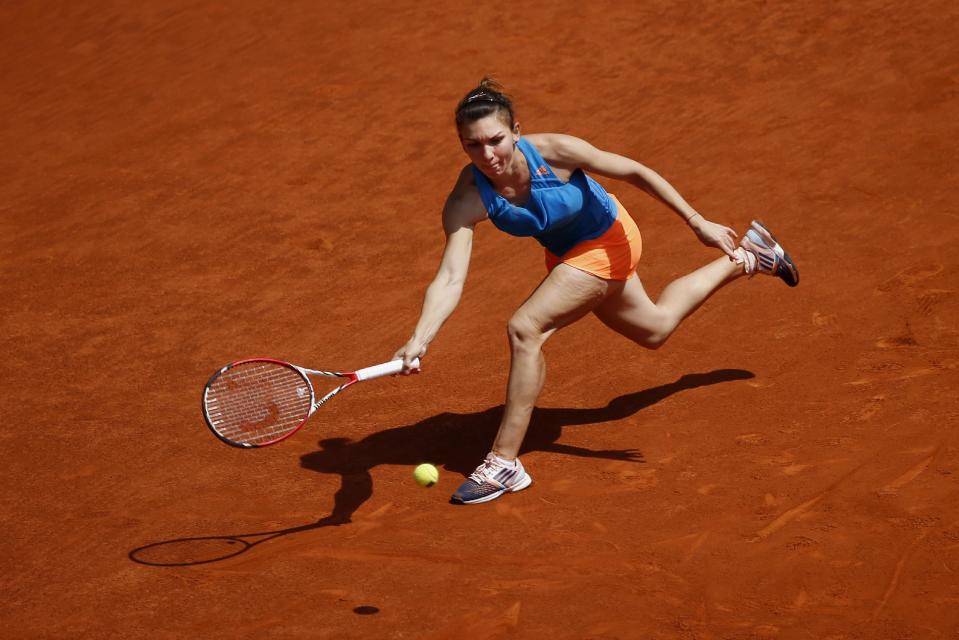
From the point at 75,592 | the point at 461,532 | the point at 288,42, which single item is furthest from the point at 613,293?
the point at 288,42

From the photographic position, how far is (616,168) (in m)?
4.99

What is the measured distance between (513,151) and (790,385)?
1.89 m

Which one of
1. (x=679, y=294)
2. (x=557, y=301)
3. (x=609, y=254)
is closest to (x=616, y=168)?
(x=609, y=254)

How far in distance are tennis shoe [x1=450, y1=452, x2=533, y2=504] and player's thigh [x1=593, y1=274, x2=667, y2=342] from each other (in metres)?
0.85

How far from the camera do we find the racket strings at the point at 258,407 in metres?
4.87

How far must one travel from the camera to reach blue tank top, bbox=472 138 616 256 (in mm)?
4898

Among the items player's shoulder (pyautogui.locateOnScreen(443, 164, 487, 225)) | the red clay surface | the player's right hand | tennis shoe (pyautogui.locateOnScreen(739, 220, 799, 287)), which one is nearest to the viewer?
the red clay surface

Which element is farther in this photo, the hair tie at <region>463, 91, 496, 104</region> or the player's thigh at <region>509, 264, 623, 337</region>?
the player's thigh at <region>509, 264, 623, 337</region>

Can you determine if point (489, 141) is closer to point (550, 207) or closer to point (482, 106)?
point (482, 106)

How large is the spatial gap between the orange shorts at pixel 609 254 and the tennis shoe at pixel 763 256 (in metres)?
0.89

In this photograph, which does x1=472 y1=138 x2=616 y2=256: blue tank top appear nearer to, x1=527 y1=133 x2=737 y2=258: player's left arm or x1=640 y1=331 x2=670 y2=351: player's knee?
x1=527 y1=133 x2=737 y2=258: player's left arm

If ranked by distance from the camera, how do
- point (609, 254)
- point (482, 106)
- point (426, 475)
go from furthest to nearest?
point (609, 254), point (426, 475), point (482, 106)

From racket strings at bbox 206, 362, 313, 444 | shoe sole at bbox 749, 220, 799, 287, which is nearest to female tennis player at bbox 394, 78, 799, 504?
racket strings at bbox 206, 362, 313, 444

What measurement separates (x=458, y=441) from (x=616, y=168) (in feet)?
5.08
